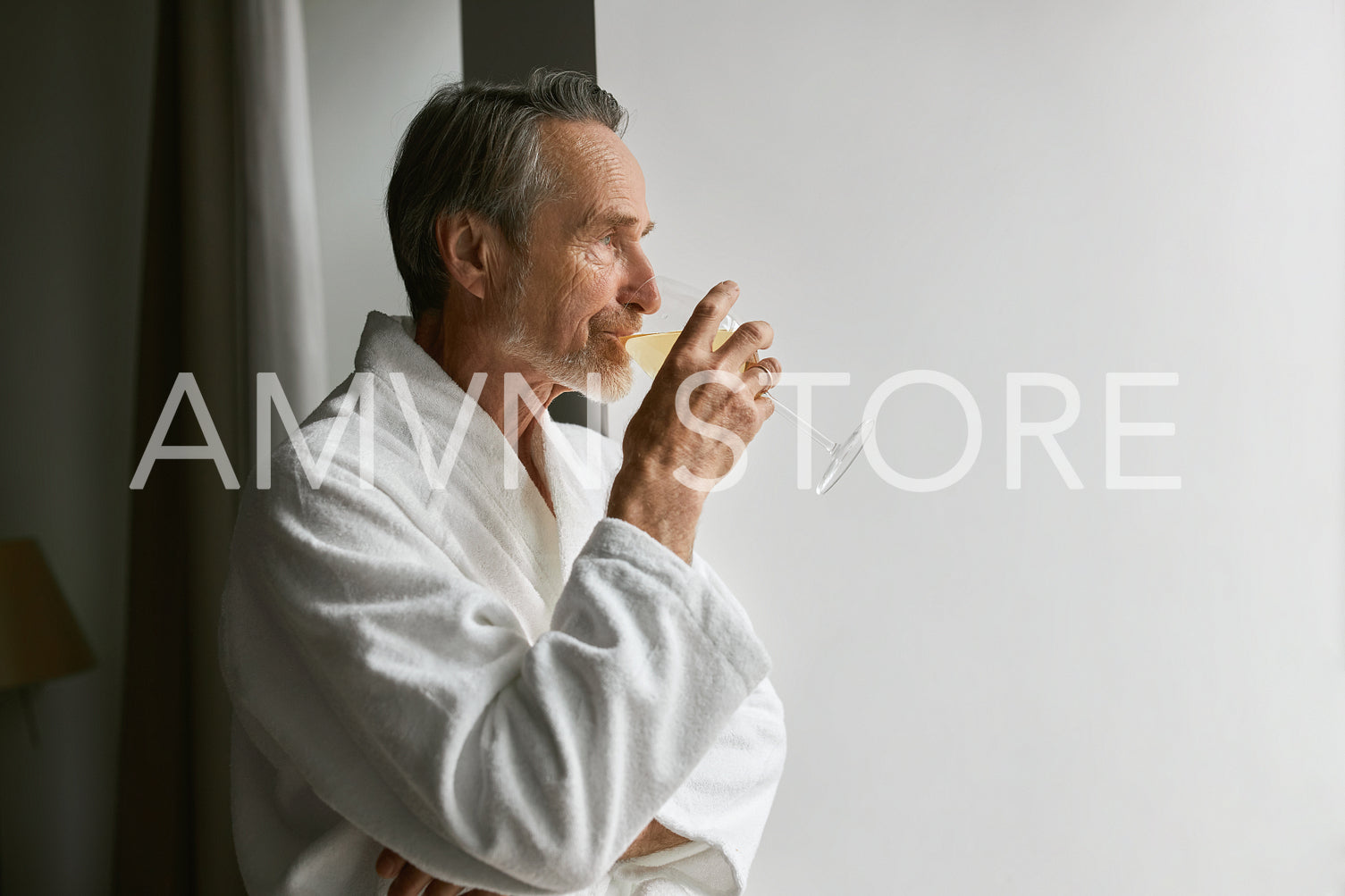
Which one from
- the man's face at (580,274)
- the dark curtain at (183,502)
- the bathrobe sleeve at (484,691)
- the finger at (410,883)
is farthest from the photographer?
the dark curtain at (183,502)

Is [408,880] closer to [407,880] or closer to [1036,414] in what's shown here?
[407,880]

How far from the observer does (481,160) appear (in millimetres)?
1189

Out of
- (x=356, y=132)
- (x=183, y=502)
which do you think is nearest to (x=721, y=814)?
(x=183, y=502)

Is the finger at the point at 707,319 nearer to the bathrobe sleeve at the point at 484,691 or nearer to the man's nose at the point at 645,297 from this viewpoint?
the man's nose at the point at 645,297

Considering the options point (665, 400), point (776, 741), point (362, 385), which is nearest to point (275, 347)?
point (362, 385)

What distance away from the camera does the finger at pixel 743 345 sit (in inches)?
40.3

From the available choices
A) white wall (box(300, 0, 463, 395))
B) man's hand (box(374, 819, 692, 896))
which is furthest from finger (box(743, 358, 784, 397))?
white wall (box(300, 0, 463, 395))

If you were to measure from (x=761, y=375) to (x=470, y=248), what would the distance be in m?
0.42

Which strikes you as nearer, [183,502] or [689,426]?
[689,426]

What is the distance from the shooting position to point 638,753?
84 centimetres

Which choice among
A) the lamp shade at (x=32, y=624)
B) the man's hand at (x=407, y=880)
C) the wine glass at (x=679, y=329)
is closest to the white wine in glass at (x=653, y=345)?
the wine glass at (x=679, y=329)

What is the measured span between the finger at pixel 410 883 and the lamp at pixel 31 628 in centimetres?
99

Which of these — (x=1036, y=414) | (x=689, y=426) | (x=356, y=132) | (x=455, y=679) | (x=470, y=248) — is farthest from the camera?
(x=356, y=132)

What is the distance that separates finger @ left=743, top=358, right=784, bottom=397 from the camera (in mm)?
1048
